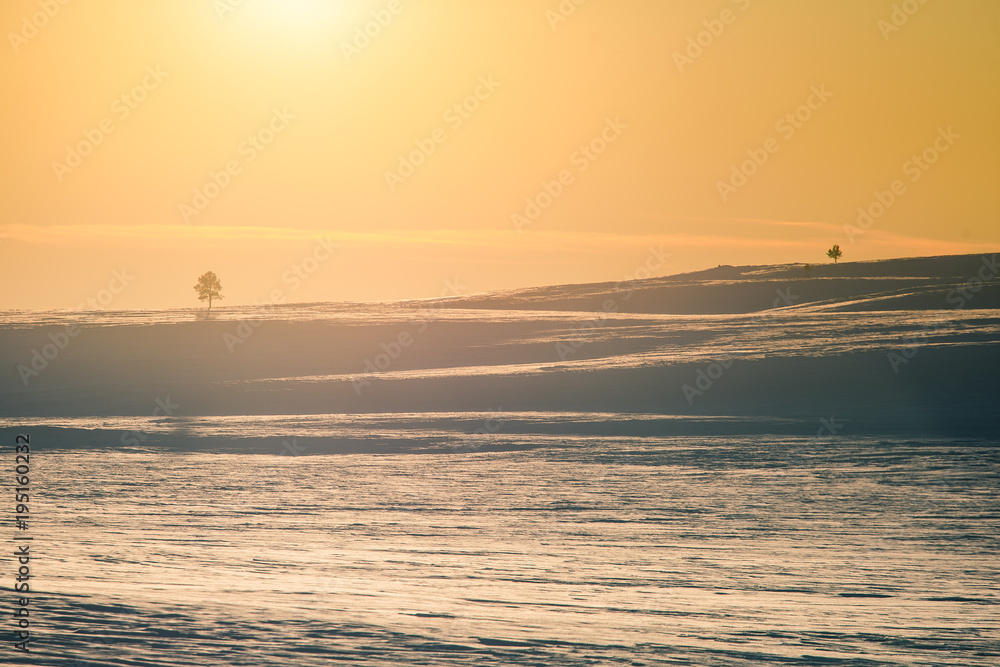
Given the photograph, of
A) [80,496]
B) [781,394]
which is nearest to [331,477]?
[80,496]

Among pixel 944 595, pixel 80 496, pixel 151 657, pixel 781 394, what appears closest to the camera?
pixel 151 657

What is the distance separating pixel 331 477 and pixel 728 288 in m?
55.1

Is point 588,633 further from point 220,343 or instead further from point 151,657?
point 220,343

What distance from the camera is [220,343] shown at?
51.3 m

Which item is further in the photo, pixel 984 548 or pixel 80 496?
pixel 80 496
